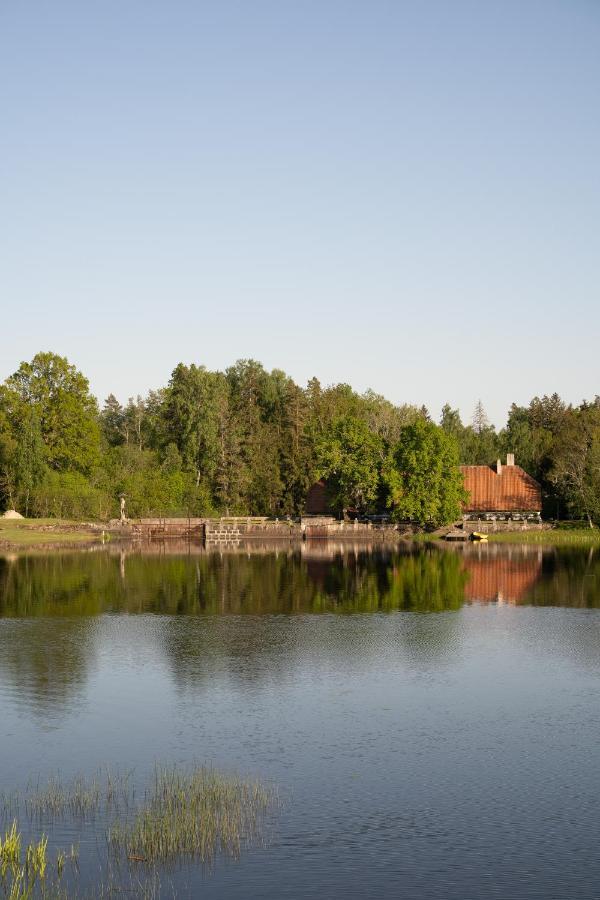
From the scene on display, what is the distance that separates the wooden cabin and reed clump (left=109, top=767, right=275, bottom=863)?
312 feet

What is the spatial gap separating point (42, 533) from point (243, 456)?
31215 mm

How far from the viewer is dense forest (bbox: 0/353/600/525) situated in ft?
363

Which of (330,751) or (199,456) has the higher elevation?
(199,456)

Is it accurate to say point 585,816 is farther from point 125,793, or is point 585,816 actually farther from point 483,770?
point 125,793

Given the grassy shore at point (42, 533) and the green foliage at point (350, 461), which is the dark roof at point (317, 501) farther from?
the grassy shore at point (42, 533)

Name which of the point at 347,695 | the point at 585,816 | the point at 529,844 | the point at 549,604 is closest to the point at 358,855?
the point at 529,844

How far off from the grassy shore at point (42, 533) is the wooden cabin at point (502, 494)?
4327cm

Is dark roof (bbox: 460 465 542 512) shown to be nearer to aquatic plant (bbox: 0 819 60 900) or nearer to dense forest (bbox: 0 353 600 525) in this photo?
dense forest (bbox: 0 353 600 525)

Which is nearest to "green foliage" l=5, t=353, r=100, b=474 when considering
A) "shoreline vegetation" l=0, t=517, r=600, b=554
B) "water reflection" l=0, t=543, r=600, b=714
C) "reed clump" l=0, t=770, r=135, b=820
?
"shoreline vegetation" l=0, t=517, r=600, b=554

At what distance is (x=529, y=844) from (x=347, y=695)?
42.2ft

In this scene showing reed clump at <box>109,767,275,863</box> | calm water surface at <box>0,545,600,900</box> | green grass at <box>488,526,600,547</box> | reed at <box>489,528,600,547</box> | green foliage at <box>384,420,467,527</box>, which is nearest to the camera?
calm water surface at <box>0,545,600,900</box>

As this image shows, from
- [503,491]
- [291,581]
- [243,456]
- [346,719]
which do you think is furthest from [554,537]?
[346,719]

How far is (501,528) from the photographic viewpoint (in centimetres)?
11431

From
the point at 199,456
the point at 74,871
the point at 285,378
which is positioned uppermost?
the point at 285,378
